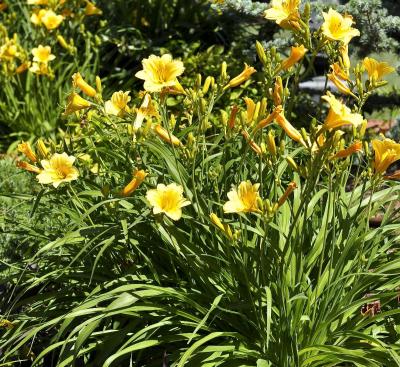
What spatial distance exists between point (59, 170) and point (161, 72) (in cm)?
47

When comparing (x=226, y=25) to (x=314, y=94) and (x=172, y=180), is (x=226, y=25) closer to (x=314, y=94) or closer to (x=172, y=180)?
(x=314, y=94)

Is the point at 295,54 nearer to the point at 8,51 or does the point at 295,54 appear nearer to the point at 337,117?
the point at 337,117

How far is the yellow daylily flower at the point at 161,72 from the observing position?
2.37 metres

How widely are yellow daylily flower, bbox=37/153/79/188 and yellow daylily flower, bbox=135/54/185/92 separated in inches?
14.7

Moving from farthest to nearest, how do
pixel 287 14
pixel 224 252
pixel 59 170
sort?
1. pixel 224 252
2. pixel 59 170
3. pixel 287 14

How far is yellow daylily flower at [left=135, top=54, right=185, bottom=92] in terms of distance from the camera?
7.79 feet

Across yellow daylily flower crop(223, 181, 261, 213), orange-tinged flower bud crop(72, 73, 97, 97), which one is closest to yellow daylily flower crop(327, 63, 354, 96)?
yellow daylily flower crop(223, 181, 261, 213)

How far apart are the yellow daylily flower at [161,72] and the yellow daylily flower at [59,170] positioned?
37 cm

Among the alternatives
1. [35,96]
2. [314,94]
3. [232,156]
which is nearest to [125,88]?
[35,96]

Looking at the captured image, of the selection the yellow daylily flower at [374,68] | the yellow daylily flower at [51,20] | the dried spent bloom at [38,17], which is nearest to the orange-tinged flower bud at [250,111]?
the yellow daylily flower at [374,68]

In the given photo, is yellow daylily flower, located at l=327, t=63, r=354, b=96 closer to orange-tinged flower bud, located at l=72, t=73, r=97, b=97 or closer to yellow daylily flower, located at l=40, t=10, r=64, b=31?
orange-tinged flower bud, located at l=72, t=73, r=97, b=97

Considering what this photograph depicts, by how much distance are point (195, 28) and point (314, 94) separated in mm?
1309

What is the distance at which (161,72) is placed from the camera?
2.41 m

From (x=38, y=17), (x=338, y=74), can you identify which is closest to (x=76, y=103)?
(x=338, y=74)
